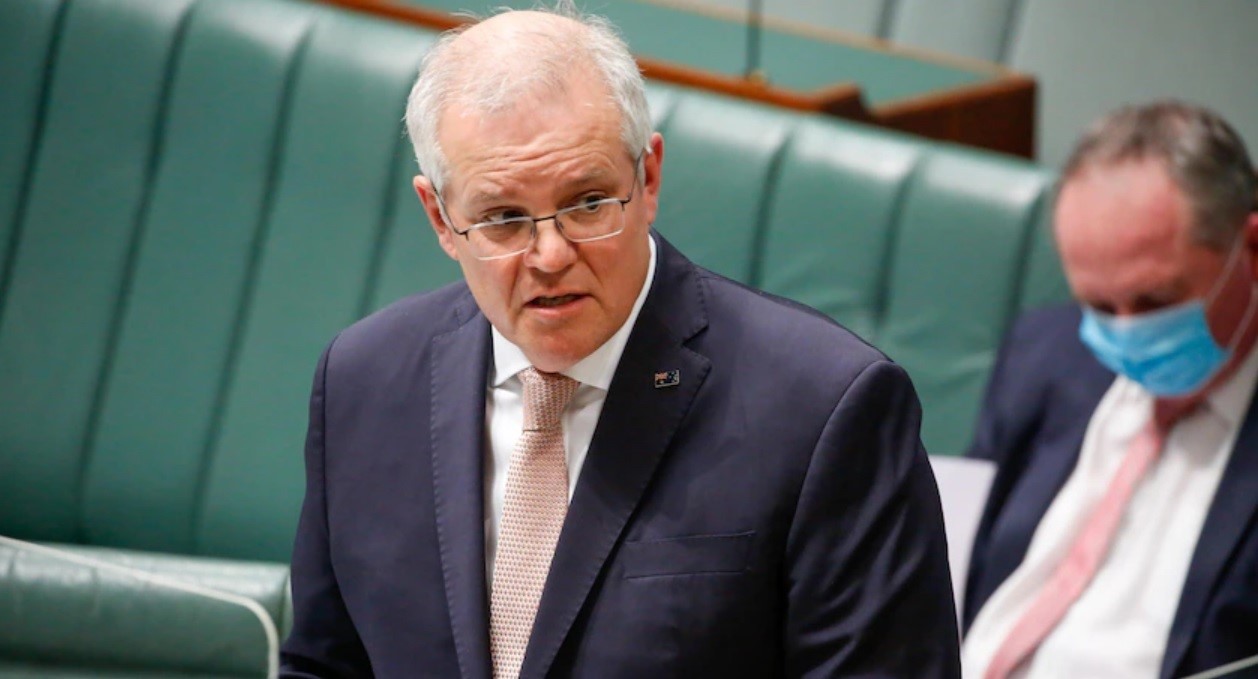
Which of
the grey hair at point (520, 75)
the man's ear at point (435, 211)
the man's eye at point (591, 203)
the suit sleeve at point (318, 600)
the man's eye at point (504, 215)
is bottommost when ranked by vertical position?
the suit sleeve at point (318, 600)

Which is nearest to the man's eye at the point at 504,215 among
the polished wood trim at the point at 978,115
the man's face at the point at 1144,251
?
the man's face at the point at 1144,251

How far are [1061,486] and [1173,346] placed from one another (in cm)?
22

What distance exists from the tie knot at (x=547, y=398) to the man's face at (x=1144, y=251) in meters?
0.83

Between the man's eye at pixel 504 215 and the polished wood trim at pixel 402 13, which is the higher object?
the man's eye at pixel 504 215

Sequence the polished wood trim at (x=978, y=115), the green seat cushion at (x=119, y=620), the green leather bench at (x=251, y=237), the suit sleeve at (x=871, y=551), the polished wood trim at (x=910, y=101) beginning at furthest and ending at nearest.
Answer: the polished wood trim at (x=978, y=115) < the polished wood trim at (x=910, y=101) < the green leather bench at (x=251, y=237) < the green seat cushion at (x=119, y=620) < the suit sleeve at (x=871, y=551)

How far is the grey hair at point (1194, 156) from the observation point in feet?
6.23

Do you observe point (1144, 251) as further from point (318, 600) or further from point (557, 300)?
point (318, 600)

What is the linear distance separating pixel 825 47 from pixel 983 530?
115cm

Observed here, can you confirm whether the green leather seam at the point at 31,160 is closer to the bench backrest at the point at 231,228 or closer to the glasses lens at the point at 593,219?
the bench backrest at the point at 231,228

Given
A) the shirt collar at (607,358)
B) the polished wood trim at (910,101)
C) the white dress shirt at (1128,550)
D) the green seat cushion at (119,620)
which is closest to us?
the shirt collar at (607,358)

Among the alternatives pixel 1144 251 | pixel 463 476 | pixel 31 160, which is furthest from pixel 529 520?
pixel 31 160

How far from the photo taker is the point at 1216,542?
179 cm

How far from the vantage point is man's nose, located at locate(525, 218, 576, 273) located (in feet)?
4.09

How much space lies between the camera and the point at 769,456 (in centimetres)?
127
